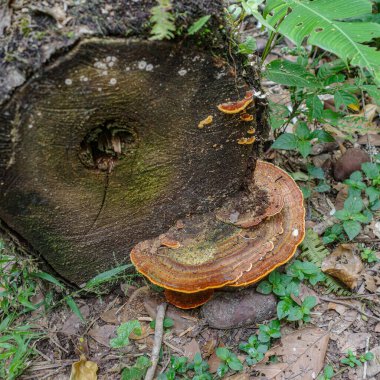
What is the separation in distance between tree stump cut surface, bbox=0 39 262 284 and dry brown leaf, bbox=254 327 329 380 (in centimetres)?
110

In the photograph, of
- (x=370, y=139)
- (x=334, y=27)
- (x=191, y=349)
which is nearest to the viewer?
(x=334, y=27)

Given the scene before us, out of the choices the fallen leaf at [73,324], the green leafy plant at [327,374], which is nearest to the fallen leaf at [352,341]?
the green leafy plant at [327,374]

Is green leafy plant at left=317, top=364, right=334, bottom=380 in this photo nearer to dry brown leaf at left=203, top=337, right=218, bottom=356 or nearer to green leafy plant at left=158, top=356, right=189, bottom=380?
dry brown leaf at left=203, top=337, right=218, bottom=356

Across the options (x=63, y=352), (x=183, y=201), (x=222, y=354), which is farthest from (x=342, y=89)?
(x=63, y=352)

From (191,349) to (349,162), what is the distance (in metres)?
2.18

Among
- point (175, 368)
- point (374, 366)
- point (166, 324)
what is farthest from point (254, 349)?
point (374, 366)

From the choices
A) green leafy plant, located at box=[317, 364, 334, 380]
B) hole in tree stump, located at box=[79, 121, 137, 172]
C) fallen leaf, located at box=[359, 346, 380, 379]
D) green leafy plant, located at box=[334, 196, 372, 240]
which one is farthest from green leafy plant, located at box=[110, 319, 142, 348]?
green leafy plant, located at box=[334, 196, 372, 240]

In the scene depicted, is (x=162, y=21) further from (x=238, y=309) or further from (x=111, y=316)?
(x=111, y=316)

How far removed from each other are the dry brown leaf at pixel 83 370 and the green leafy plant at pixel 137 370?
0.23 meters

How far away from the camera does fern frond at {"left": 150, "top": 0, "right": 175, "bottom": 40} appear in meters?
2.01

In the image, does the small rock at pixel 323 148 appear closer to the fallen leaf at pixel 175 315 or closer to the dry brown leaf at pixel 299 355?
the dry brown leaf at pixel 299 355

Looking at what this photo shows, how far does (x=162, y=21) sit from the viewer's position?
79.4 inches

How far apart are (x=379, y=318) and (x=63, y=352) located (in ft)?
7.62

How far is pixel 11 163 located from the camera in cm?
233
